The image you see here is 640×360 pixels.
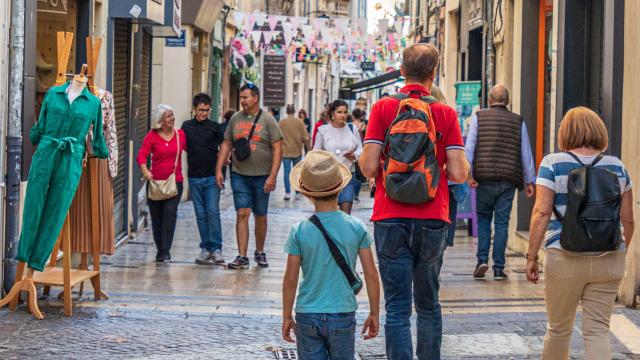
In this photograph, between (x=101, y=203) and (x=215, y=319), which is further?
(x=101, y=203)

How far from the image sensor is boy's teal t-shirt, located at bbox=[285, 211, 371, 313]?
5.50 m

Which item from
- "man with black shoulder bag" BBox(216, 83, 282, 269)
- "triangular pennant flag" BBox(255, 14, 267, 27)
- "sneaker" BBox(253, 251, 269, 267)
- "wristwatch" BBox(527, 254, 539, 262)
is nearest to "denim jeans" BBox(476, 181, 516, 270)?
"man with black shoulder bag" BBox(216, 83, 282, 269)

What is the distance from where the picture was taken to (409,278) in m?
6.46

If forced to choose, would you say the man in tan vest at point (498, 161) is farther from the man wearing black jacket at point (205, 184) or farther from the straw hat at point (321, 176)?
the straw hat at point (321, 176)

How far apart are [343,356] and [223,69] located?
1017 inches

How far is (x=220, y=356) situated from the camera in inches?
298

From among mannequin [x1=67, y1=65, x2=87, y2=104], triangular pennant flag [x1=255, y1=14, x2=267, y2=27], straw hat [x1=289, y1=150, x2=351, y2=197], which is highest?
triangular pennant flag [x1=255, y1=14, x2=267, y2=27]

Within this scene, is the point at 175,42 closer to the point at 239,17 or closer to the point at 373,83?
the point at 239,17

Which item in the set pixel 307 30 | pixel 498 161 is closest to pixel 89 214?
pixel 498 161

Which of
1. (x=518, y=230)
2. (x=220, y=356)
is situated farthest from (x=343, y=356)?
(x=518, y=230)

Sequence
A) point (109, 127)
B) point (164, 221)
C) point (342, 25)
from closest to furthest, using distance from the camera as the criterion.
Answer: point (109, 127)
point (164, 221)
point (342, 25)

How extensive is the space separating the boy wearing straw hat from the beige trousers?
113cm

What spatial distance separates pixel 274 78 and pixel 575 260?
112 feet

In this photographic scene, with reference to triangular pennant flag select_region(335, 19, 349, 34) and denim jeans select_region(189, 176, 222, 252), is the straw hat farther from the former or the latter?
triangular pennant flag select_region(335, 19, 349, 34)
